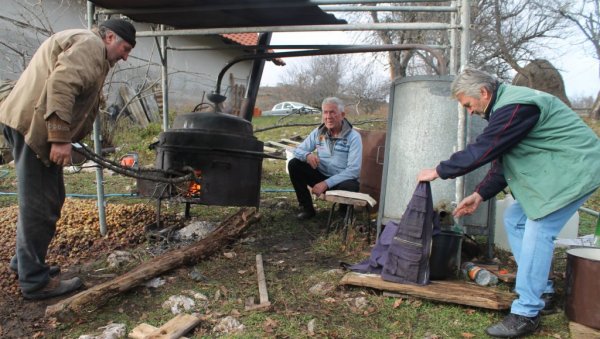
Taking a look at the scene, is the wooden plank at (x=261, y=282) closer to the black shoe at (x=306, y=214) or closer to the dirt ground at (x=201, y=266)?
the dirt ground at (x=201, y=266)

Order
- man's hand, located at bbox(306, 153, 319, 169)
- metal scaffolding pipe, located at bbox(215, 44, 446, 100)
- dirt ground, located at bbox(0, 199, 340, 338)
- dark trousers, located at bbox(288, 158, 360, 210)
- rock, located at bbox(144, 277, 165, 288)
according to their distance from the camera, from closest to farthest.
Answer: dirt ground, located at bbox(0, 199, 340, 338), rock, located at bbox(144, 277, 165, 288), metal scaffolding pipe, located at bbox(215, 44, 446, 100), man's hand, located at bbox(306, 153, 319, 169), dark trousers, located at bbox(288, 158, 360, 210)

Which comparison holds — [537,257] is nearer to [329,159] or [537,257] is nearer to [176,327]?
[176,327]

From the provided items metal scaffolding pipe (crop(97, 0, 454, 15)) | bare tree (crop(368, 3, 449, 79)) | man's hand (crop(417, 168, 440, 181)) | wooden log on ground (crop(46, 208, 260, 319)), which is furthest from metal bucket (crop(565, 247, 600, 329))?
bare tree (crop(368, 3, 449, 79))

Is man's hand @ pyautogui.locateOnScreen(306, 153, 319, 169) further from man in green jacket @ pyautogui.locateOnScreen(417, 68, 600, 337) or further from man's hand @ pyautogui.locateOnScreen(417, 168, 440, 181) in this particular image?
man in green jacket @ pyautogui.locateOnScreen(417, 68, 600, 337)

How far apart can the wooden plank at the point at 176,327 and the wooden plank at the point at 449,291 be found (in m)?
1.17

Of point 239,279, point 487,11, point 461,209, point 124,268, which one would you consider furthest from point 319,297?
point 487,11

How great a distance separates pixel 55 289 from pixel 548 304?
3541 mm

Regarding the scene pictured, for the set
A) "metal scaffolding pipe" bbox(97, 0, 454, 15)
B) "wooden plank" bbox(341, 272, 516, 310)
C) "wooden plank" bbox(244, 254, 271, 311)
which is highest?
"metal scaffolding pipe" bbox(97, 0, 454, 15)

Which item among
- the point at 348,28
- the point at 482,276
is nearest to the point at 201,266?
the point at 482,276

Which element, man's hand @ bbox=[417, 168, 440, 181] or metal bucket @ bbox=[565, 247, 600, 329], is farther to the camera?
man's hand @ bbox=[417, 168, 440, 181]

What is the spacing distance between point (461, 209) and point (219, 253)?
2.22 m

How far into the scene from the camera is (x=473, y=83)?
3123 millimetres

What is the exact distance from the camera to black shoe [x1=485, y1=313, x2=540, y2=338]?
116 inches

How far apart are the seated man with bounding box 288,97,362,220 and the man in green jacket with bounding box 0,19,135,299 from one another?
2555mm
